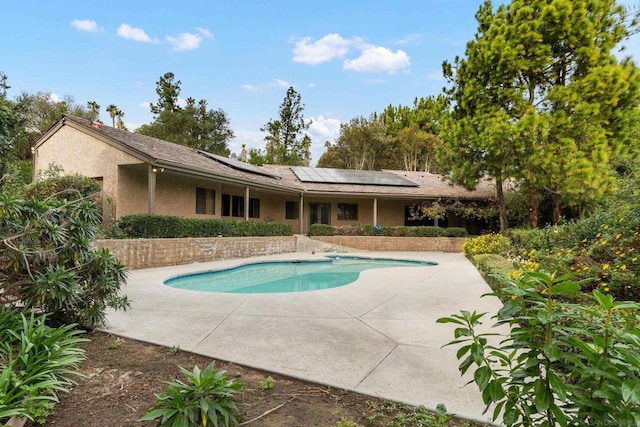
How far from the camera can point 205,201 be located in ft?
54.9

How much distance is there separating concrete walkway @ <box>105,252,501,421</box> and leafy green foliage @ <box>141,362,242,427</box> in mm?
912

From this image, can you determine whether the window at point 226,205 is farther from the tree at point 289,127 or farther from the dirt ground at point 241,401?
the tree at point 289,127

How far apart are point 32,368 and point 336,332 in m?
2.94

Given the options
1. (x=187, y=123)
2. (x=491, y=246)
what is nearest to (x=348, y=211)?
(x=491, y=246)

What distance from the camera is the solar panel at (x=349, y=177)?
22.4 meters

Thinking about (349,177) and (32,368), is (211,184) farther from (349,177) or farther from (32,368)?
(32,368)

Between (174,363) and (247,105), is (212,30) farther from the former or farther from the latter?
(174,363)

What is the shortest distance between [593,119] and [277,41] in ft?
45.5

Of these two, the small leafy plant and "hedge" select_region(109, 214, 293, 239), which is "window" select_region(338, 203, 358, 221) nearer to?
"hedge" select_region(109, 214, 293, 239)

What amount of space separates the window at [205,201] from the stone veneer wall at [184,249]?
3.29 meters

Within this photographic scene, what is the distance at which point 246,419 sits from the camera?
2.33 m

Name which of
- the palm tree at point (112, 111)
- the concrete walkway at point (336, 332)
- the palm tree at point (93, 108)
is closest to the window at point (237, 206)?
the concrete walkway at point (336, 332)

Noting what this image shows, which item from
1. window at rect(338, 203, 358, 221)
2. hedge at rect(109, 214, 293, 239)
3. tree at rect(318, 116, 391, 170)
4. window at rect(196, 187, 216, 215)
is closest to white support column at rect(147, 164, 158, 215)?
hedge at rect(109, 214, 293, 239)

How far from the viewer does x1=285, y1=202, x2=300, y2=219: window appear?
22.5 meters
